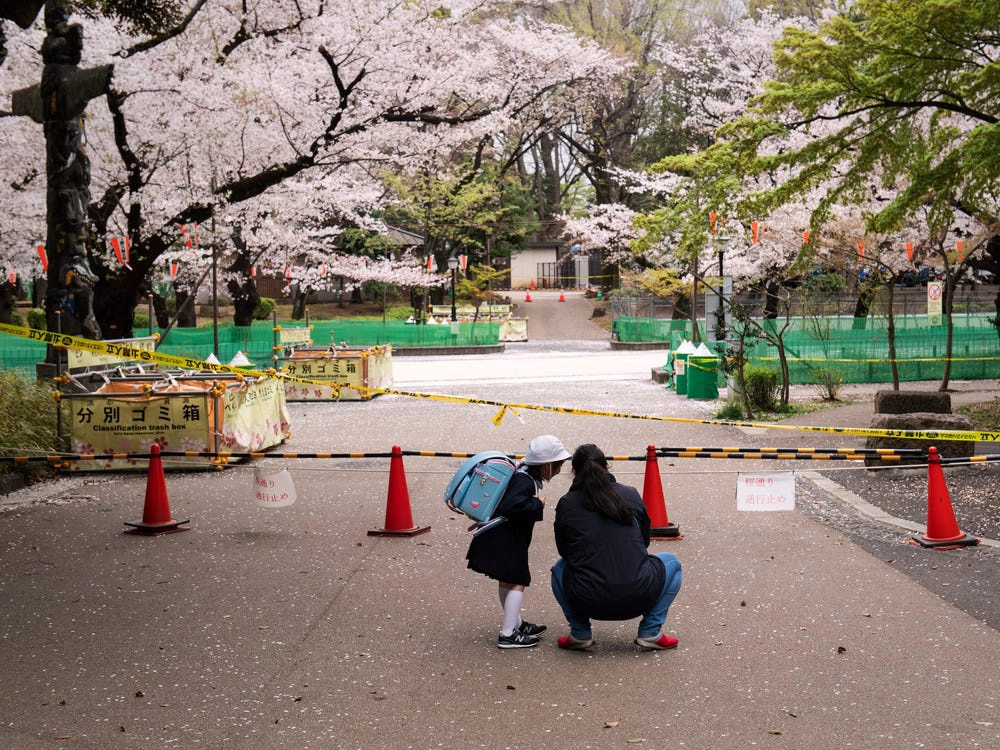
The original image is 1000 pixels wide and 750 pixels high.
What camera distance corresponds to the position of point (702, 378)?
920 inches

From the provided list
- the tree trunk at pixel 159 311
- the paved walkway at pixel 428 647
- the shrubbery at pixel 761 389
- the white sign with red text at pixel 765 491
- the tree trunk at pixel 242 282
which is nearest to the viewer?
the paved walkway at pixel 428 647

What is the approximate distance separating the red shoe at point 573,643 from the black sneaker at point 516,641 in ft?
0.57

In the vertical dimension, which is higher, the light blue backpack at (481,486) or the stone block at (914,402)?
the light blue backpack at (481,486)

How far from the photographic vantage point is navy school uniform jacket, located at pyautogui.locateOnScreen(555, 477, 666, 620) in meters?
6.29

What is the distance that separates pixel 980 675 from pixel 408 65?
2082cm

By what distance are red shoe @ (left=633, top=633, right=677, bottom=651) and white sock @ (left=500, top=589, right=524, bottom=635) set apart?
28.2 inches

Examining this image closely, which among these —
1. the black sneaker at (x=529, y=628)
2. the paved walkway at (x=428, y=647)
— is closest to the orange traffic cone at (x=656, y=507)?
the paved walkway at (x=428, y=647)

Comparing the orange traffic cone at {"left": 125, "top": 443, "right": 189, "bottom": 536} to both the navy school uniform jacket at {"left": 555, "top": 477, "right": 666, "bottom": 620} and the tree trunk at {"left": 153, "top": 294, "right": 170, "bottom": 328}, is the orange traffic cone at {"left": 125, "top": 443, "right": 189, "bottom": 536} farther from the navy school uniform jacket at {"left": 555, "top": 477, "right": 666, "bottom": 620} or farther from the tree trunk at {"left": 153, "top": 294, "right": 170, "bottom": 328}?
the tree trunk at {"left": 153, "top": 294, "right": 170, "bottom": 328}

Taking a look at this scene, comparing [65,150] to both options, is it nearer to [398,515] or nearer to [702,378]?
[398,515]

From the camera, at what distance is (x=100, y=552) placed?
956cm

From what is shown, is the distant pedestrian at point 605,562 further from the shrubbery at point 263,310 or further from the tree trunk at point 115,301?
the shrubbery at point 263,310

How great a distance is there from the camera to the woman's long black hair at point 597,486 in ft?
20.7

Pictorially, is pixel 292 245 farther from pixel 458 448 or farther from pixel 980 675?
pixel 980 675

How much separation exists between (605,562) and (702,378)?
57.3 ft
